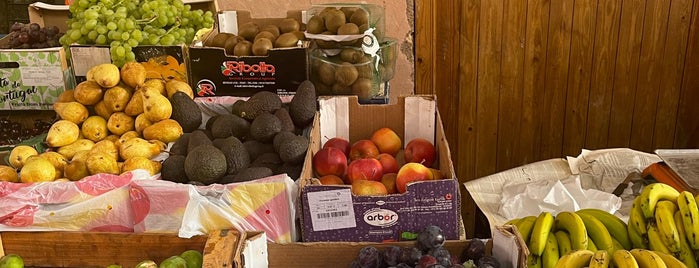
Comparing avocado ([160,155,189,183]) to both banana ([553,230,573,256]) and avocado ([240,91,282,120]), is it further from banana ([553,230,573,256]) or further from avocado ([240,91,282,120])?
banana ([553,230,573,256])

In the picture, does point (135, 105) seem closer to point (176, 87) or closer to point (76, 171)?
point (176, 87)

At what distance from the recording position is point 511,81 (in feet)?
10.6

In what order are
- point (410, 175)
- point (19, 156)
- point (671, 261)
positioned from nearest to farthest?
point (671, 261)
point (410, 175)
point (19, 156)

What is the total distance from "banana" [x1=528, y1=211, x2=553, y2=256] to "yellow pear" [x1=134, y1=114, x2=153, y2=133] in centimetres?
117

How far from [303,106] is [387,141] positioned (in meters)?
0.28

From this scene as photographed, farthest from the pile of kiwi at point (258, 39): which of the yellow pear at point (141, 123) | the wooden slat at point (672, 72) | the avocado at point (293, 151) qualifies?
the wooden slat at point (672, 72)

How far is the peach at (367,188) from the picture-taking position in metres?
1.67

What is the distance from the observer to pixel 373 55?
2.30 meters

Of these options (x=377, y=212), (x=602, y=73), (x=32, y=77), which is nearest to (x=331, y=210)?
(x=377, y=212)

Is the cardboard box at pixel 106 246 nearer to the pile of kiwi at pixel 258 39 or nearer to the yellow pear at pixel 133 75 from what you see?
the yellow pear at pixel 133 75

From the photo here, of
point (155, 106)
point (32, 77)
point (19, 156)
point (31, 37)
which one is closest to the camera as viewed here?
point (19, 156)

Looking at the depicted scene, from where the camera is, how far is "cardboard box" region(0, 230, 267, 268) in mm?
1447

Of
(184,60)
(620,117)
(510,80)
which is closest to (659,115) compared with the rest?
(620,117)

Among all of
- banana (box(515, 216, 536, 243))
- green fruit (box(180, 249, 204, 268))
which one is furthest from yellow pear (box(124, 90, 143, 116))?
banana (box(515, 216, 536, 243))
